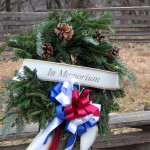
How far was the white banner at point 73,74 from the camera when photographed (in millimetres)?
1561

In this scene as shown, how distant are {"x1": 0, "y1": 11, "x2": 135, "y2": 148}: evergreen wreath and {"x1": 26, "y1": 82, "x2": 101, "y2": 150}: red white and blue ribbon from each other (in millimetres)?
49

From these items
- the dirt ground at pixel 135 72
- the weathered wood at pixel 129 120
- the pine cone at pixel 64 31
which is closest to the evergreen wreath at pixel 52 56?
the pine cone at pixel 64 31

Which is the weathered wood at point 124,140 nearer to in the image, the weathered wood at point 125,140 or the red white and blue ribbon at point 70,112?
the weathered wood at point 125,140

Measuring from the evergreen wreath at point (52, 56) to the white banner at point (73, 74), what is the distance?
43 mm

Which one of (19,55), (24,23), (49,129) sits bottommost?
(49,129)

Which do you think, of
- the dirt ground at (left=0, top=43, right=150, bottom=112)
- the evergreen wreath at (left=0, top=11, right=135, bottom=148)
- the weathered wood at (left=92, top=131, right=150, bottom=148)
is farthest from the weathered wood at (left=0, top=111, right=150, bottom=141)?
the evergreen wreath at (left=0, top=11, right=135, bottom=148)

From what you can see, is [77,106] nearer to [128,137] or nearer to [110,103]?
[110,103]

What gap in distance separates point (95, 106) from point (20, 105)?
0.48 meters

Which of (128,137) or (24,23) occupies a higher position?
(24,23)

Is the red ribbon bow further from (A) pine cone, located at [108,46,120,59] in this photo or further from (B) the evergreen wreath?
(A) pine cone, located at [108,46,120,59]

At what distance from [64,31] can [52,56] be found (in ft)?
0.63

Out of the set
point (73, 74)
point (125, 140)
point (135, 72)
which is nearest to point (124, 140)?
point (125, 140)

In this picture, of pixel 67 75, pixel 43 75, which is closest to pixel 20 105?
pixel 43 75

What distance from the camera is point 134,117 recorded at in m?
2.62
